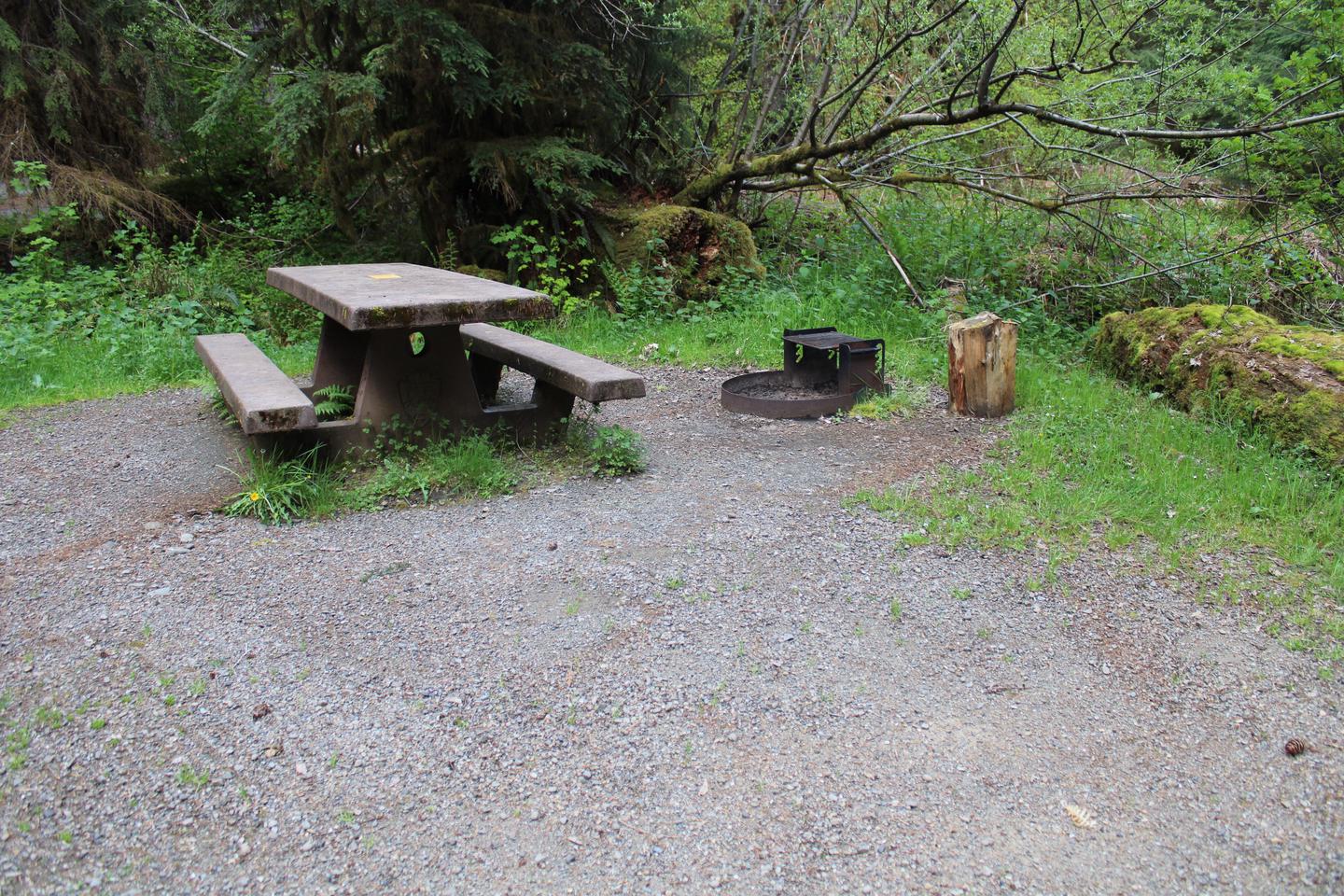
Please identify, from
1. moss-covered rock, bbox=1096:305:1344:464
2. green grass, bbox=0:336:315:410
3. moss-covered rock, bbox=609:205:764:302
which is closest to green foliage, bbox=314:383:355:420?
green grass, bbox=0:336:315:410

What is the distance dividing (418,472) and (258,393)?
0.75 m

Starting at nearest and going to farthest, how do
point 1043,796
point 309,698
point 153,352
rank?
point 1043,796 → point 309,698 → point 153,352

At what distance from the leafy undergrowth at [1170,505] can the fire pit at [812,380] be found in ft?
3.22

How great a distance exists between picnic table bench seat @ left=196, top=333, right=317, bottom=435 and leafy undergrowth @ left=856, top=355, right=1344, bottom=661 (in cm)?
244

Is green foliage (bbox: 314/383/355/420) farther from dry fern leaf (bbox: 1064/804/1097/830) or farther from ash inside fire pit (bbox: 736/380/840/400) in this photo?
dry fern leaf (bbox: 1064/804/1097/830)

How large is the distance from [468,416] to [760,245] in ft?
20.2

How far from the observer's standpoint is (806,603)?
3375 mm

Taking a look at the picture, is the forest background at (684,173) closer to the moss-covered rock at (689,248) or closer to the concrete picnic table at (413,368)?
the moss-covered rock at (689,248)

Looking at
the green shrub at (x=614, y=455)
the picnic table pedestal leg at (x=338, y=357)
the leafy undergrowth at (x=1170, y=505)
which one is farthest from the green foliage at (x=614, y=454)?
the picnic table pedestal leg at (x=338, y=357)

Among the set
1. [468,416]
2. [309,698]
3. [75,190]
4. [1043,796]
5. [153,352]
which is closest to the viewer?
[1043,796]

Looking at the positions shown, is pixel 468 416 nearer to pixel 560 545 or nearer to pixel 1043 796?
pixel 560 545

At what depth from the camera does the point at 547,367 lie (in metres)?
4.74

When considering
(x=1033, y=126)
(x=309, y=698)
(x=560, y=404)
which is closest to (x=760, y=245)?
(x=1033, y=126)

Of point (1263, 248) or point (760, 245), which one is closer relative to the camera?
point (1263, 248)
